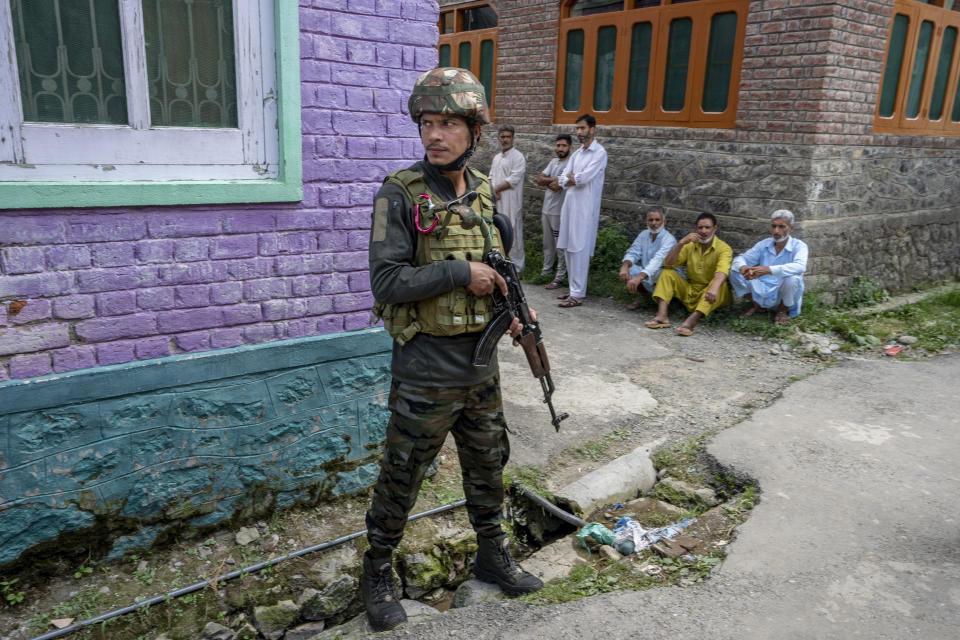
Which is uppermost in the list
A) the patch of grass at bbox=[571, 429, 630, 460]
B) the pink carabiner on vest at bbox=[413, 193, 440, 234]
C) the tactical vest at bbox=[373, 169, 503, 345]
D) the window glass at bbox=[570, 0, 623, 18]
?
the window glass at bbox=[570, 0, 623, 18]

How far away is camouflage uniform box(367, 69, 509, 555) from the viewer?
240 cm

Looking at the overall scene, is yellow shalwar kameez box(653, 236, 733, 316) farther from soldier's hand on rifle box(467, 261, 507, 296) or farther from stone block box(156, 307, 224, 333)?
stone block box(156, 307, 224, 333)

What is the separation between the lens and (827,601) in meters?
2.65

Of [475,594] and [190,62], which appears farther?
[190,62]

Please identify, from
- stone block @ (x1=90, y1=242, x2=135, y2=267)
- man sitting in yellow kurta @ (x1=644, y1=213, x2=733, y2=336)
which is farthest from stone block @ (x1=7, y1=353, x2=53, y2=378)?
man sitting in yellow kurta @ (x1=644, y1=213, x2=733, y2=336)

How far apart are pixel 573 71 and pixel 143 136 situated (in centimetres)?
684

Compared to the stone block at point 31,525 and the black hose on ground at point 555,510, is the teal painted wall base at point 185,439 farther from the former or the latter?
the black hose on ground at point 555,510

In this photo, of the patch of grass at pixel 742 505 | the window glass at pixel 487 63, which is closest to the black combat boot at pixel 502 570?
the patch of grass at pixel 742 505

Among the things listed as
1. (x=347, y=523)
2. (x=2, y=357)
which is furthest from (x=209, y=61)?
(x=347, y=523)

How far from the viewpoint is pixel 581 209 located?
759 centimetres

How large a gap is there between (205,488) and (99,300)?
975 mm

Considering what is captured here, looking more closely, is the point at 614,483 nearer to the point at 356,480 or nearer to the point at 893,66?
the point at 356,480

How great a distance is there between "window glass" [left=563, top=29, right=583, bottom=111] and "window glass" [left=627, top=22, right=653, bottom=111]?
792mm

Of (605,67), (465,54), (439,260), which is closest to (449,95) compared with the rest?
(439,260)
